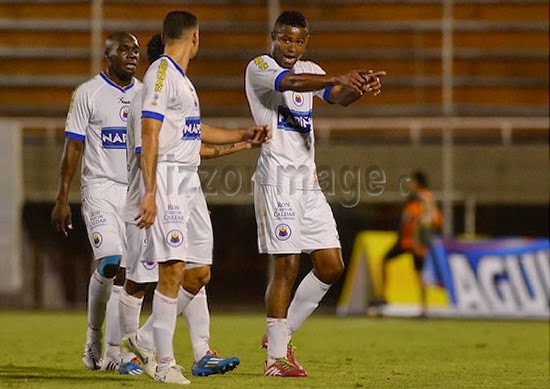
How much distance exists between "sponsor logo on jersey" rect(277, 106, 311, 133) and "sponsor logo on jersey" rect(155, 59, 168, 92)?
127cm

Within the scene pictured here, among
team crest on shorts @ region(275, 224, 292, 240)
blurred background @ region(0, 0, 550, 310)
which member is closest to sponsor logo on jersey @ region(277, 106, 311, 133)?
team crest on shorts @ region(275, 224, 292, 240)

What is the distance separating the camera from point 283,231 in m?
8.42

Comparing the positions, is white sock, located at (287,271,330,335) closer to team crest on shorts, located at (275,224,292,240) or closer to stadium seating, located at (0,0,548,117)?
team crest on shorts, located at (275,224,292,240)

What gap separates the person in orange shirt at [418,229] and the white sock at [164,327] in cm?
1004

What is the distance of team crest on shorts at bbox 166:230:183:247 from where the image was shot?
7324mm

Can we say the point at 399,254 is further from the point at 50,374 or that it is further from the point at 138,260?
the point at 138,260

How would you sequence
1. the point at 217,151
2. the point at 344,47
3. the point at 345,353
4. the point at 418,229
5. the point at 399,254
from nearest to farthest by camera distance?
the point at 217,151, the point at 345,353, the point at 418,229, the point at 399,254, the point at 344,47

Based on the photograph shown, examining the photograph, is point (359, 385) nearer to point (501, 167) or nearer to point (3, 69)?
point (501, 167)

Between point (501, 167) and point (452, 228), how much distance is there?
115 centimetres

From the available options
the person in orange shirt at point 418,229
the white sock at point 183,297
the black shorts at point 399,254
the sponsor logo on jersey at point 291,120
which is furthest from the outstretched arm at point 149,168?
the black shorts at point 399,254

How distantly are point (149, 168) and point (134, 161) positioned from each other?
474 millimetres

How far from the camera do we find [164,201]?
24.2ft

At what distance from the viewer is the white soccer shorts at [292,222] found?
8430 millimetres

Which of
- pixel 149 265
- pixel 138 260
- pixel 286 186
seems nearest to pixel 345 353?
pixel 286 186
